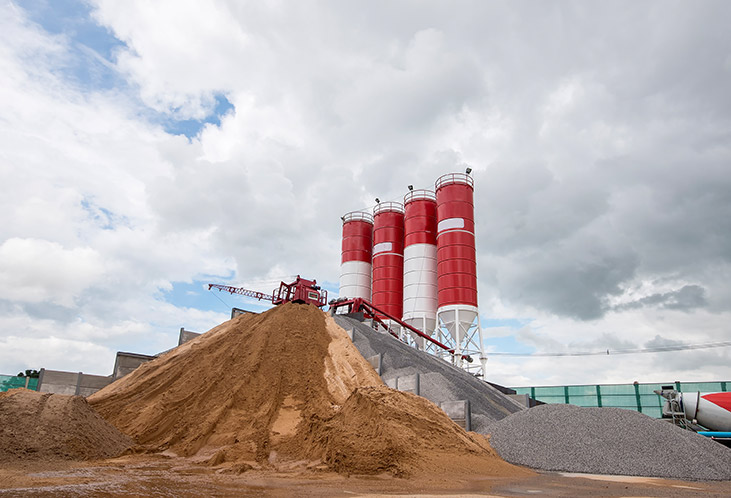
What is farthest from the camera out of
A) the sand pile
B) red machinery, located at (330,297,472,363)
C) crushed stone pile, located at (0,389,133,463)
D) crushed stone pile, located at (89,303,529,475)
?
red machinery, located at (330,297,472,363)

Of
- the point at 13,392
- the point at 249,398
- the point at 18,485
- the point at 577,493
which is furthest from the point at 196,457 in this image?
the point at 577,493

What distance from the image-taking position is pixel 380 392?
11039 millimetres

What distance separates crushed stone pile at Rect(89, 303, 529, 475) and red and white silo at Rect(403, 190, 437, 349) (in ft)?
48.7

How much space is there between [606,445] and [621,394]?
16088mm

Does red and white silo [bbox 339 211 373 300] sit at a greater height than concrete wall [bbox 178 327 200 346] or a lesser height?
greater

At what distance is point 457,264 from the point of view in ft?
96.8

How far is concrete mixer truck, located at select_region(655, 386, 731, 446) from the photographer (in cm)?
1681

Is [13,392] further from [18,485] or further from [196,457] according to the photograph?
[18,485]

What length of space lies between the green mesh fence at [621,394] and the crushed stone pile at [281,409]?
525 inches

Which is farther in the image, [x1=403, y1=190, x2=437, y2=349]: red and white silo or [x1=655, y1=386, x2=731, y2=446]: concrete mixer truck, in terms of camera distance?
[x1=403, y1=190, x2=437, y2=349]: red and white silo

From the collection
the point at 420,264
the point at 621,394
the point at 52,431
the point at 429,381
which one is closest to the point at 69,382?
the point at 52,431

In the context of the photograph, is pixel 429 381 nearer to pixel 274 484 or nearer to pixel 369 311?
pixel 274 484

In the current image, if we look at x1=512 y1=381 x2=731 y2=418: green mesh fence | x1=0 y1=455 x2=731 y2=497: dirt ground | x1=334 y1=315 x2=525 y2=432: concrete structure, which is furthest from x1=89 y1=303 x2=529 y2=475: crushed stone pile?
x1=512 y1=381 x2=731 y2=418: green mesh fence

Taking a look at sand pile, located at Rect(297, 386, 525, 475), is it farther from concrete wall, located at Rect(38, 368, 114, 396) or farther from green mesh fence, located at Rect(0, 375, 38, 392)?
green mesh fence, located at Rect(0, 375, 38, 392)
